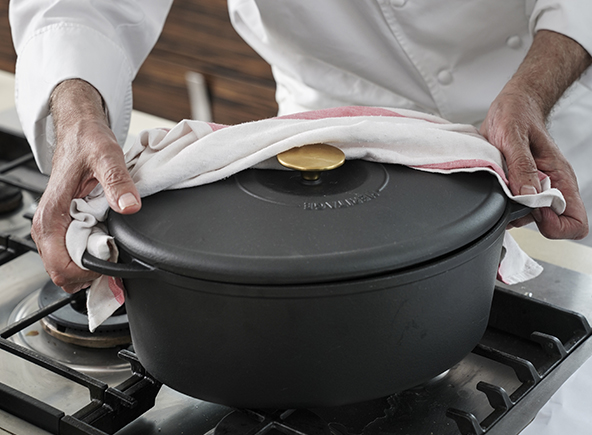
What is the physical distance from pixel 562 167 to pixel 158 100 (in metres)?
2.18

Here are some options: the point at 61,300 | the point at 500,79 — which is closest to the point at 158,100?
the point at 500,79

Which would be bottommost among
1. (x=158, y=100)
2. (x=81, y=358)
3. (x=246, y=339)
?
(x=158, y=100)

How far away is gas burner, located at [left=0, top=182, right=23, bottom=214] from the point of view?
1.02 m

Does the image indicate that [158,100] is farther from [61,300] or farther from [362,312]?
[362,312]

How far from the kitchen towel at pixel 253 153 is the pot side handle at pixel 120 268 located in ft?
0.05

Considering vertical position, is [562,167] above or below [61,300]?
above

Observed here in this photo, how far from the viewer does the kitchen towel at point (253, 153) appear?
2.00 feet

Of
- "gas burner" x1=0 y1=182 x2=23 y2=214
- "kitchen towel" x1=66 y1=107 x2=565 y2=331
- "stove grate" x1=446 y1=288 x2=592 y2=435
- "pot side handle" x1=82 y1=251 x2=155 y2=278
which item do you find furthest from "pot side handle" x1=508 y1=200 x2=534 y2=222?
"gas burner" x1=0 y1=182 x2=23 y2=214

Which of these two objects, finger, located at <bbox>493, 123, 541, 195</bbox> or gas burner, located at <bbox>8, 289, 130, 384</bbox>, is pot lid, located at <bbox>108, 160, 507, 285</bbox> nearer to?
finger, located at <bbox>493, 123, 541, 195</bbox>

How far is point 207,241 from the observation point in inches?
20.8

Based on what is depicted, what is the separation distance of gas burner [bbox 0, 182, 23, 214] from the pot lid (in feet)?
1.65

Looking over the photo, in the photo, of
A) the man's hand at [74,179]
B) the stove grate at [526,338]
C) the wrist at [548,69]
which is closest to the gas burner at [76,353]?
the man's hand at [74,179]

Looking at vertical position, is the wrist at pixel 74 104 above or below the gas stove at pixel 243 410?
above

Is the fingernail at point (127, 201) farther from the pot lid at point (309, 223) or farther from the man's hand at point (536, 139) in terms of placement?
the man's hand at point (536, 139)
